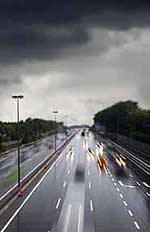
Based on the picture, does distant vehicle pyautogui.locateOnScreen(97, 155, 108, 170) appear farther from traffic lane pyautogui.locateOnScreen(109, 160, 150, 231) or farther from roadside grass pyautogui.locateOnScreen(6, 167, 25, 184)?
roadside grass pyautogui.locateOnScreen(6, 167, 25, 184)

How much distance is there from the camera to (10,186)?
6644cm

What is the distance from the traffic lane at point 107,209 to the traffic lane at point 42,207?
3.78 m

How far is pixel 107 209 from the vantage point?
5184cm

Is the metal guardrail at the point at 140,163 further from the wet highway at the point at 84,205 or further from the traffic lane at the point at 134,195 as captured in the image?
the wet highway at the point at 84,205

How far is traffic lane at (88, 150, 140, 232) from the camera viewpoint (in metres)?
43.2

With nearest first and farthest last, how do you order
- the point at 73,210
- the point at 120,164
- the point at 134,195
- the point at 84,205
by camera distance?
the point at 73,210
the point at 84,205
the point at 134,195
the point at 120,164

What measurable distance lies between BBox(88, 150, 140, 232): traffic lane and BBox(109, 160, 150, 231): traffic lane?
33.0 inches

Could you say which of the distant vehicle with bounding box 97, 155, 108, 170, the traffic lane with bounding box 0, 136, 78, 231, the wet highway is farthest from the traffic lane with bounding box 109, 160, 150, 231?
the distant vehicle with bounding box 97, 155, 108, 170

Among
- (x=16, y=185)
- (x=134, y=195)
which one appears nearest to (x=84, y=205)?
(x=134, y=195)

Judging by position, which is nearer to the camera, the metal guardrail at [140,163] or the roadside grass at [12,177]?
the roadside grass at [12,177]

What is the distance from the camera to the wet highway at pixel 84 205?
4325cm

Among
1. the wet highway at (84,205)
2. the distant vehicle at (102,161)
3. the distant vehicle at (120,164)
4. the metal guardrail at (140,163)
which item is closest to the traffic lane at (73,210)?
the wet highway at (84,205)

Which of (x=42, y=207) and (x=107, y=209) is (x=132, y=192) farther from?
(x=42, y=207)

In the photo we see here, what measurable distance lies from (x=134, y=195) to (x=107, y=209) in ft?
33.4
